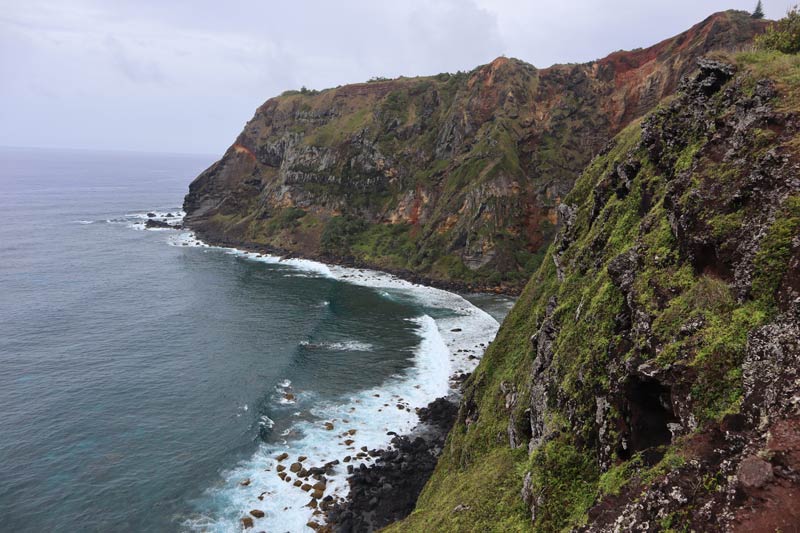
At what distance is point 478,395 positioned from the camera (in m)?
34.9

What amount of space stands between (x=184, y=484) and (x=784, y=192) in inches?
1617

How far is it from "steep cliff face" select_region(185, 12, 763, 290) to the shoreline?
→ 1.46m

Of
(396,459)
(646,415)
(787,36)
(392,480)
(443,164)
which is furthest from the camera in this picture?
(443,164)

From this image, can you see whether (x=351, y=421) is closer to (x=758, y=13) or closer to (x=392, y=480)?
(x=392, y=480)

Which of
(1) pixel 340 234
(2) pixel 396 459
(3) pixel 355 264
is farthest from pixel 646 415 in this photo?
(1) pixel 340 234

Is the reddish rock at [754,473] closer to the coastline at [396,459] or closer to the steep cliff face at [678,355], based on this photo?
the steep cliff face at [678,355]

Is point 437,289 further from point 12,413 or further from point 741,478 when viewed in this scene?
point 741,478

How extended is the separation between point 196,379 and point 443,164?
87321 millimetres

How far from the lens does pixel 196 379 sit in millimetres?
51906

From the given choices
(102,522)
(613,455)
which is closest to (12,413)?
(102,522)

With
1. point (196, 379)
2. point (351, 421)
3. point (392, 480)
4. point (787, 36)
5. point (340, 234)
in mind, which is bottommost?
point (196, 379)

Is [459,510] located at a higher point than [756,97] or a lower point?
lower

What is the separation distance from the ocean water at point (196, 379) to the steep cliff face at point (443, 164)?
17.6 meters

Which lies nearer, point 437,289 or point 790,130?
point 790,130
